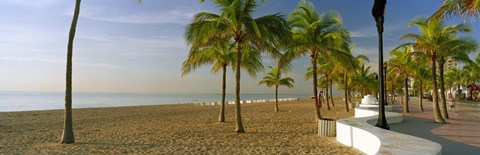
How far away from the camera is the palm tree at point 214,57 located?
49.8 ft

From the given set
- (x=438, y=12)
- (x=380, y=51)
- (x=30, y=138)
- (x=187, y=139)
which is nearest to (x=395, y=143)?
(x=380, y=51)

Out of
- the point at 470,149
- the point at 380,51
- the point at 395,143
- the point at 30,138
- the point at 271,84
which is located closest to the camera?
the point at 395,143

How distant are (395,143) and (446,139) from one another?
410 cm

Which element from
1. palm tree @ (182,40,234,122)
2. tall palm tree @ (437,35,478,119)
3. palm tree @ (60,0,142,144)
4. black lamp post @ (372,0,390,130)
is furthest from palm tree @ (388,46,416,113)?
palm tree @ (60,0,142,144)

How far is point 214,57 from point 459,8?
10339 millimetres

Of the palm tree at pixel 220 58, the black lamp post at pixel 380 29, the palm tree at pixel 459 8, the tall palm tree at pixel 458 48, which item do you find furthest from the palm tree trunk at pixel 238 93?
the tall palm tree at pixel 458 48

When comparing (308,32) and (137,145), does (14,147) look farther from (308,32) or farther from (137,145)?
(308,32)

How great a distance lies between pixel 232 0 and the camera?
11797 millimetres

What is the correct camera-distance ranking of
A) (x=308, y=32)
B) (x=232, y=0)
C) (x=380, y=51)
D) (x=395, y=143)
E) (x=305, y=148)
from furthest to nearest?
(x=308, y=32), (x=232, y=0), (x=380, y=51), (x=305, y=148), (x=395, y=143)

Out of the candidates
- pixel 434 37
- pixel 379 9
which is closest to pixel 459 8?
pixel 379 9

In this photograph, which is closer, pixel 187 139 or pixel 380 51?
pixel 380 51

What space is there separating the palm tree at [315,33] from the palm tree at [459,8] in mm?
5014

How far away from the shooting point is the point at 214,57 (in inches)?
632

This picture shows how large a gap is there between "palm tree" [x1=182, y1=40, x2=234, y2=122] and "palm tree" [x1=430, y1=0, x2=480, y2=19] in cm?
860
